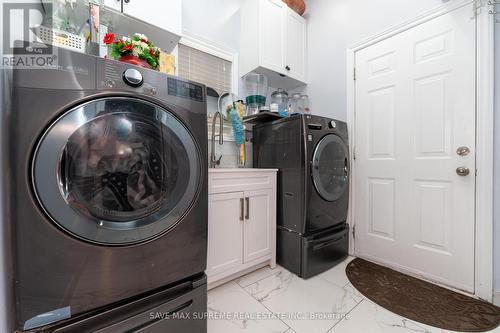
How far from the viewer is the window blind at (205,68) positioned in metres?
1.82

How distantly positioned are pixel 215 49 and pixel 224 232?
5.66 ft

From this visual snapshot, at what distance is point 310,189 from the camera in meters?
1.57

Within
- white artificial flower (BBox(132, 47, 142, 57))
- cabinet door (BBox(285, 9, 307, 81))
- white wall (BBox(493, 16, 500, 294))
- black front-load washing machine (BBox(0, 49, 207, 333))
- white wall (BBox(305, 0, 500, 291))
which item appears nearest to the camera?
black front-load washing machine (BBox(0, 49, 207, 333))

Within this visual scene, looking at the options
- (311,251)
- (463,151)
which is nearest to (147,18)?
(311,251)

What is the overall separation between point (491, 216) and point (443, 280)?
56 centimetres

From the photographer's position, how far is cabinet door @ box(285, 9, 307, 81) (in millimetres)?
2158

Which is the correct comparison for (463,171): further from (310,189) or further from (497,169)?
(310,189)

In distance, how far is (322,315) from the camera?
46.8 inches

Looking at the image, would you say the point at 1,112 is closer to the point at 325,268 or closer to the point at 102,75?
the point at 102,75

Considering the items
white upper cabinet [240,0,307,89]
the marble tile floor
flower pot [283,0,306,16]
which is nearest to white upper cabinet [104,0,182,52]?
white upper cabinet [240,0,307,89]

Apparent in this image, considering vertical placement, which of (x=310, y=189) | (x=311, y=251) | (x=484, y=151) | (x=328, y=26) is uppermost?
(x=328, y=26)

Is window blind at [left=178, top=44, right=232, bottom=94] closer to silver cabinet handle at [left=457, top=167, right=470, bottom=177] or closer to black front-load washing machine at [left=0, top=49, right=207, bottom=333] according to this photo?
black front-load washing machine at [left=0, top=49, right=207, bottom=333]

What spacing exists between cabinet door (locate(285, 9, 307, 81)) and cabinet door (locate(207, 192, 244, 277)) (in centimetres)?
155

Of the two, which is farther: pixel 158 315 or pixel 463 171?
pixel 463 171
